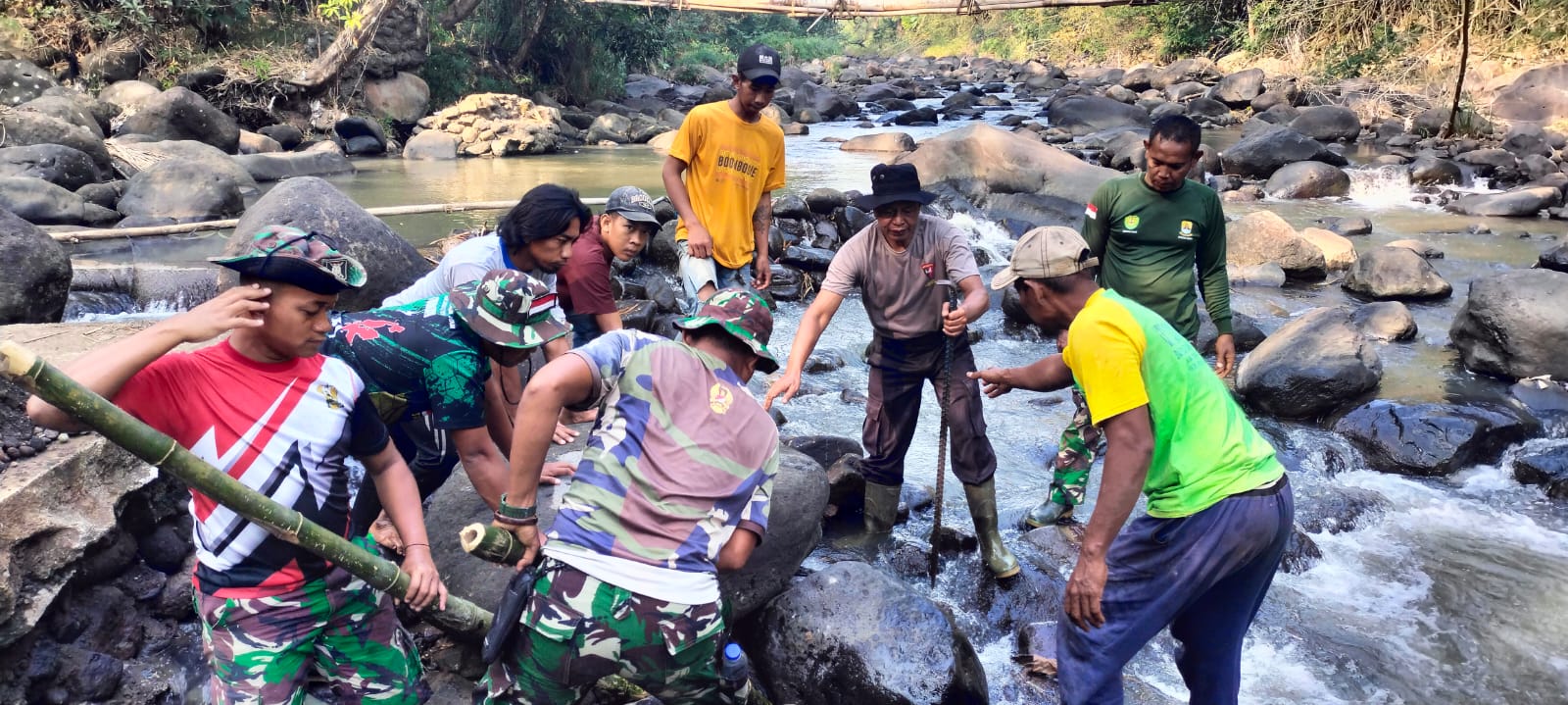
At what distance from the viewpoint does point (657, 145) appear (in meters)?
19.5

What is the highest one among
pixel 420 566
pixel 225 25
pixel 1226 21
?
pixel 225 25

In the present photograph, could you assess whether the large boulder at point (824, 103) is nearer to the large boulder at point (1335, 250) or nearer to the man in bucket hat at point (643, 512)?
the large boulder at point (1335, 250)

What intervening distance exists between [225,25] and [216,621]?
1856 cm

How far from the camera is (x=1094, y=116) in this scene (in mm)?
21844

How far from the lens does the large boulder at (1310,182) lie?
50.9 ft

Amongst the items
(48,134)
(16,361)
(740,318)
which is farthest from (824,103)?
(16,361)

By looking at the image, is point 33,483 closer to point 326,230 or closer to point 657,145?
point 326,230

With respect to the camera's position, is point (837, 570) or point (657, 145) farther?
point (657, 145)

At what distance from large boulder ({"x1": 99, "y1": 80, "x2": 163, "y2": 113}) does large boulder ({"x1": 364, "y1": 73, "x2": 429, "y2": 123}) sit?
405cm

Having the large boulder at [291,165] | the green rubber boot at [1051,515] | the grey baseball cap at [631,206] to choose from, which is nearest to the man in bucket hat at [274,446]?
the grey baseball cap at [631,206]

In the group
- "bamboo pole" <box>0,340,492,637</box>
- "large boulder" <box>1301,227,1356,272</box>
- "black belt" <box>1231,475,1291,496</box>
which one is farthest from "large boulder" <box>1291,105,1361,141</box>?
"bamboo pole" <box>0,340,492,637</box>

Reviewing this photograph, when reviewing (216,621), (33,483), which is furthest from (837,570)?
(33,483)

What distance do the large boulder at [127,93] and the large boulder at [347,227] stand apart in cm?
998

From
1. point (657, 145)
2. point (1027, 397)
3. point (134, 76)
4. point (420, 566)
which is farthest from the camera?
point (657, 145)
